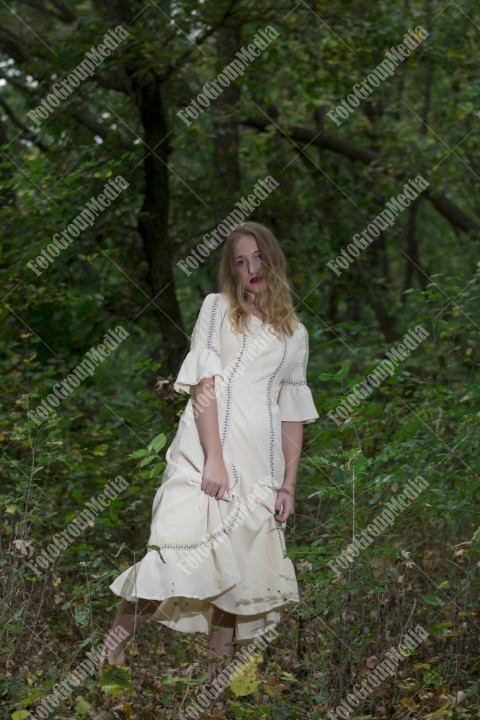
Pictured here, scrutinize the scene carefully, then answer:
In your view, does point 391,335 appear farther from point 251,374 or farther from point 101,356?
point 251,374

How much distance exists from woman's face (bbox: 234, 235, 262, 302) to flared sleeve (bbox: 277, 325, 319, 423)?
1.00ft

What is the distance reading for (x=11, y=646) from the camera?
4293 mm

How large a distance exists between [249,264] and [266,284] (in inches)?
4.6

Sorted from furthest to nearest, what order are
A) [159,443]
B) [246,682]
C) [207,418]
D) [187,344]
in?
[187,344], [207,418], [159,443], [246,682]

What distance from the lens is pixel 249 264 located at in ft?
15.0

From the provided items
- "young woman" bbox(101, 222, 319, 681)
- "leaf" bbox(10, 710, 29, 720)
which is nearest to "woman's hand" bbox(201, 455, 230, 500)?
"young woman" bbox(101, 222, 319, 681)

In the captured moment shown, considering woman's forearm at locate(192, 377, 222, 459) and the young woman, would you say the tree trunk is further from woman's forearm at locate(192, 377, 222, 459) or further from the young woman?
woman's forearm at locate(192, 377, 222, 459)

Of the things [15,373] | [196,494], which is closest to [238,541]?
[196,494]

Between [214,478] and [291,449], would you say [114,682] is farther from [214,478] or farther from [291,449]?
[291,449]

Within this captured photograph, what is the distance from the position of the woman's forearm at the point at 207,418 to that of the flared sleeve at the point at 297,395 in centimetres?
47

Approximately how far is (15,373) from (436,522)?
134 inches

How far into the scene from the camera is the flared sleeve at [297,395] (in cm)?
471

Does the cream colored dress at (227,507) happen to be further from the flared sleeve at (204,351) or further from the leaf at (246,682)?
the leaf at (246,682)

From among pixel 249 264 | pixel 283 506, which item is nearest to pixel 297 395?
pixel 283 506
